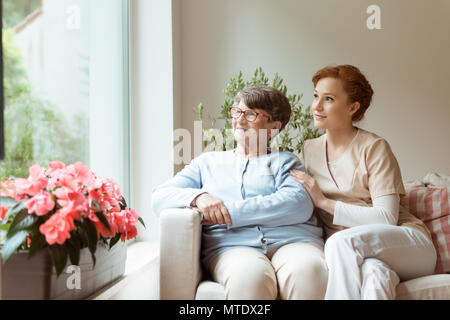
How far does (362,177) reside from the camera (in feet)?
6.37

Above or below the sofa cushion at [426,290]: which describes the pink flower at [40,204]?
above

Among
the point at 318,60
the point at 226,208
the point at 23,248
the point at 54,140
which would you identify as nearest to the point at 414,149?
the point at 318,60

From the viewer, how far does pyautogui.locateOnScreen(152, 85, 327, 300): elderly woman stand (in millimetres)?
1661

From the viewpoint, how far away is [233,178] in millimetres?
2027

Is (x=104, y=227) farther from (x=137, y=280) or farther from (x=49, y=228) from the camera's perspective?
(x=137, y=280)

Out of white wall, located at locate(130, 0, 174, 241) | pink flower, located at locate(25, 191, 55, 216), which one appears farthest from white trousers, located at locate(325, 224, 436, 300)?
white wall, located at locate(130, 0, 174, 241)

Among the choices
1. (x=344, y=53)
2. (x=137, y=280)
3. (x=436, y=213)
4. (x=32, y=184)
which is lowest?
(x=137, y=280)

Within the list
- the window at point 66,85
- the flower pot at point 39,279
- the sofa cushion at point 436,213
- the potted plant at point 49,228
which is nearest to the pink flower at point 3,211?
the potted plant at point 49,228

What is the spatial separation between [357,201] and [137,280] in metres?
1.02

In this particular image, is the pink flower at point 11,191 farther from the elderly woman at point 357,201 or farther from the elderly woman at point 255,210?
the elderly woman at point 357,201

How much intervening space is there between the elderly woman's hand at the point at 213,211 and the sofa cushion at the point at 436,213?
0.90m

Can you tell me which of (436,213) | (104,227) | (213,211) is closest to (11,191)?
(104,227)

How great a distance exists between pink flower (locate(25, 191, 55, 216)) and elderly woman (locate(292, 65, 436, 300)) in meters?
0.98

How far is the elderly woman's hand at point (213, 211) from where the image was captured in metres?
1.85
